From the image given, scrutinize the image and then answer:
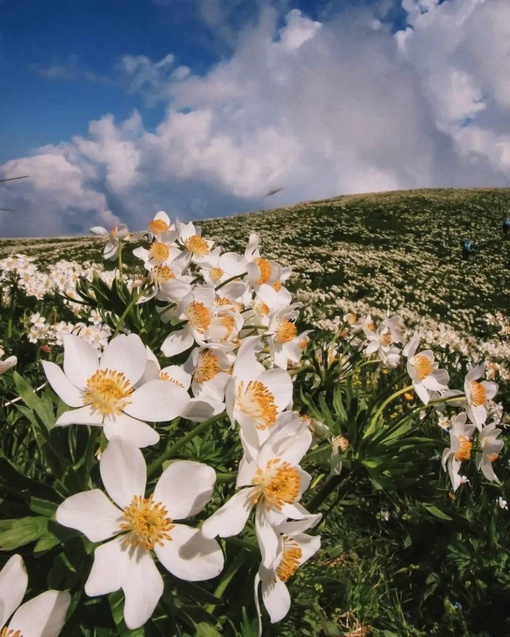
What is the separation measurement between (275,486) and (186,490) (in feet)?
0.66

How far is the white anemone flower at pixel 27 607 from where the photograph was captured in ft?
3.29

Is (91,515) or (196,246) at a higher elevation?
(196,246)

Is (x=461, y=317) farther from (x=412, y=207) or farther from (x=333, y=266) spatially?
(x=412, y=207)

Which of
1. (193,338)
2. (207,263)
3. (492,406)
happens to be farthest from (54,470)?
(492,406)

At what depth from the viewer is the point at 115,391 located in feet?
3.95

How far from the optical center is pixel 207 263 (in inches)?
87.4

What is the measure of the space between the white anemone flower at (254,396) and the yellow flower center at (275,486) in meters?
0.06

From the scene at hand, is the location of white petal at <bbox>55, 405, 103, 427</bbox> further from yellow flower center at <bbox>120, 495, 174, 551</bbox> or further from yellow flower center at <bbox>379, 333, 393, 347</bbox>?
yellow flower center at <bbox>379, 333, 393, 347</bbox>

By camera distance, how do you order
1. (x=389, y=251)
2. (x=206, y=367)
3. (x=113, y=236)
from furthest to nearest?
(x=389, y=251) → (x=113, y=236) → (x=206, y=367)

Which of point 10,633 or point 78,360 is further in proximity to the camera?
point 78,360

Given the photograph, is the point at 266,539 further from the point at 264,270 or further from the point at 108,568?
the point at 264,270

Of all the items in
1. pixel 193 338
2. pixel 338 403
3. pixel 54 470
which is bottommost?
pixel 338 403

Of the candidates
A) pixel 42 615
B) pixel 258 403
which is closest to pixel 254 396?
pixel 258 403

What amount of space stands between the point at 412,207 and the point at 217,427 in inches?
1248
